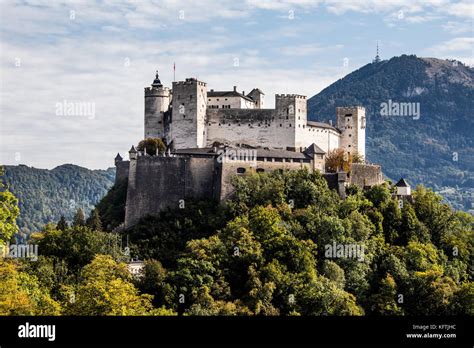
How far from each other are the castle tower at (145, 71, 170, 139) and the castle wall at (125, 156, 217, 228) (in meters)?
9.39

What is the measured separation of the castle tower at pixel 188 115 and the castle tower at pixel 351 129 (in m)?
15.1

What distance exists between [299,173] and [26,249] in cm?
2141

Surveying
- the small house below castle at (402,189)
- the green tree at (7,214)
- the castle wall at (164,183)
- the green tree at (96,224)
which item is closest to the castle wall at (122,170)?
the green tree at (96,224)

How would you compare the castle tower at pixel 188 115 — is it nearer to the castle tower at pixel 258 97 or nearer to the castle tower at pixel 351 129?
the castle tower at pixel 258 97

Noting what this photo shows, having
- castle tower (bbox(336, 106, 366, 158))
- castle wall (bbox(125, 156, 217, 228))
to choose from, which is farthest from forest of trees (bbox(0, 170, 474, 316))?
castle tower (bbox(336, 106, 366, 158))

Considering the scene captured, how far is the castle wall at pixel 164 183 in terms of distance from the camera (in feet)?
218

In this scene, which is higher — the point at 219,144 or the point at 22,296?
the point at 219,144

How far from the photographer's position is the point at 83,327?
16.9m

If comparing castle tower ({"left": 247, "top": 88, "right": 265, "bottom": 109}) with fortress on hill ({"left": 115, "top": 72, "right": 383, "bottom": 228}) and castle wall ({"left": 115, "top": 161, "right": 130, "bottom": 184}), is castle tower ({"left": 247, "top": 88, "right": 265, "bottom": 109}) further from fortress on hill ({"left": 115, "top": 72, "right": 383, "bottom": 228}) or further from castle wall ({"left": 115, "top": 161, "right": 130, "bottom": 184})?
castle wall ({"left": 115, "top": 161, "right": 130, "bottom": 184})

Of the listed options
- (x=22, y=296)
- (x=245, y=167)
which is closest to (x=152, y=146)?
(x=245, y=167)

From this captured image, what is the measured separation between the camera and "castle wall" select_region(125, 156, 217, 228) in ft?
218

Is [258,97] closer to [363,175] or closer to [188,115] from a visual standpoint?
[188,115]

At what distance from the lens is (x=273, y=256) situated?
59.6 m

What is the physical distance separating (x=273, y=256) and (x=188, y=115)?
19.5m
